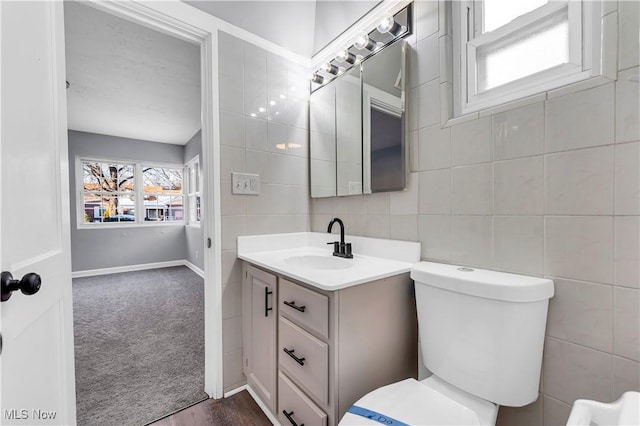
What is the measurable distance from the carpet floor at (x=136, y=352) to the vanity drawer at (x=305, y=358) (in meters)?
0.77

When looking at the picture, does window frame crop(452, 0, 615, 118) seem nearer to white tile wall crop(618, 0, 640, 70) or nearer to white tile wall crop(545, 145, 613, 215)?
white tile wall crop(618, 0, 640, 70)

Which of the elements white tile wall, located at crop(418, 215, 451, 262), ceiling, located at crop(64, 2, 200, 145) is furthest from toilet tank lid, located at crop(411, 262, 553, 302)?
ceiling, located at crop(64, 2, 200, 145)

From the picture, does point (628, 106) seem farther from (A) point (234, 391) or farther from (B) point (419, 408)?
(A) point (234, 391)

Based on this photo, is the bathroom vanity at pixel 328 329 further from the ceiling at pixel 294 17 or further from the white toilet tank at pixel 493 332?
the ceiling at pixel 294 17

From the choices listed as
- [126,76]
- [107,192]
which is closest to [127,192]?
[107,192]

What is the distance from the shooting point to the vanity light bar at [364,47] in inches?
51.1

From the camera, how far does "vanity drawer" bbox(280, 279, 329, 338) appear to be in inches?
37.6

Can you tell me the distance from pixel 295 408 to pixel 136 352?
154 centimetres

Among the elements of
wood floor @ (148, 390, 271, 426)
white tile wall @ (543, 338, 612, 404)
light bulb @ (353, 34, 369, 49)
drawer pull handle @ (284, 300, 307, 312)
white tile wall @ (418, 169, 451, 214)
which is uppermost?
light bulb @ (353, 34, 369, 49)

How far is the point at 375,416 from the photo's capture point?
76 cm

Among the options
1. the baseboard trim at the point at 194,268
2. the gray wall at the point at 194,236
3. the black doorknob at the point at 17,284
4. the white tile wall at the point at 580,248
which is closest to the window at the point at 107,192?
the gray wall at the point at 194,236

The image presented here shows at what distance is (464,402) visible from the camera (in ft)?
2.92

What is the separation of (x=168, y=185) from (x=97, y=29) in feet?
11.3

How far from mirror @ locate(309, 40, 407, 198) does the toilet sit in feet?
1.98
